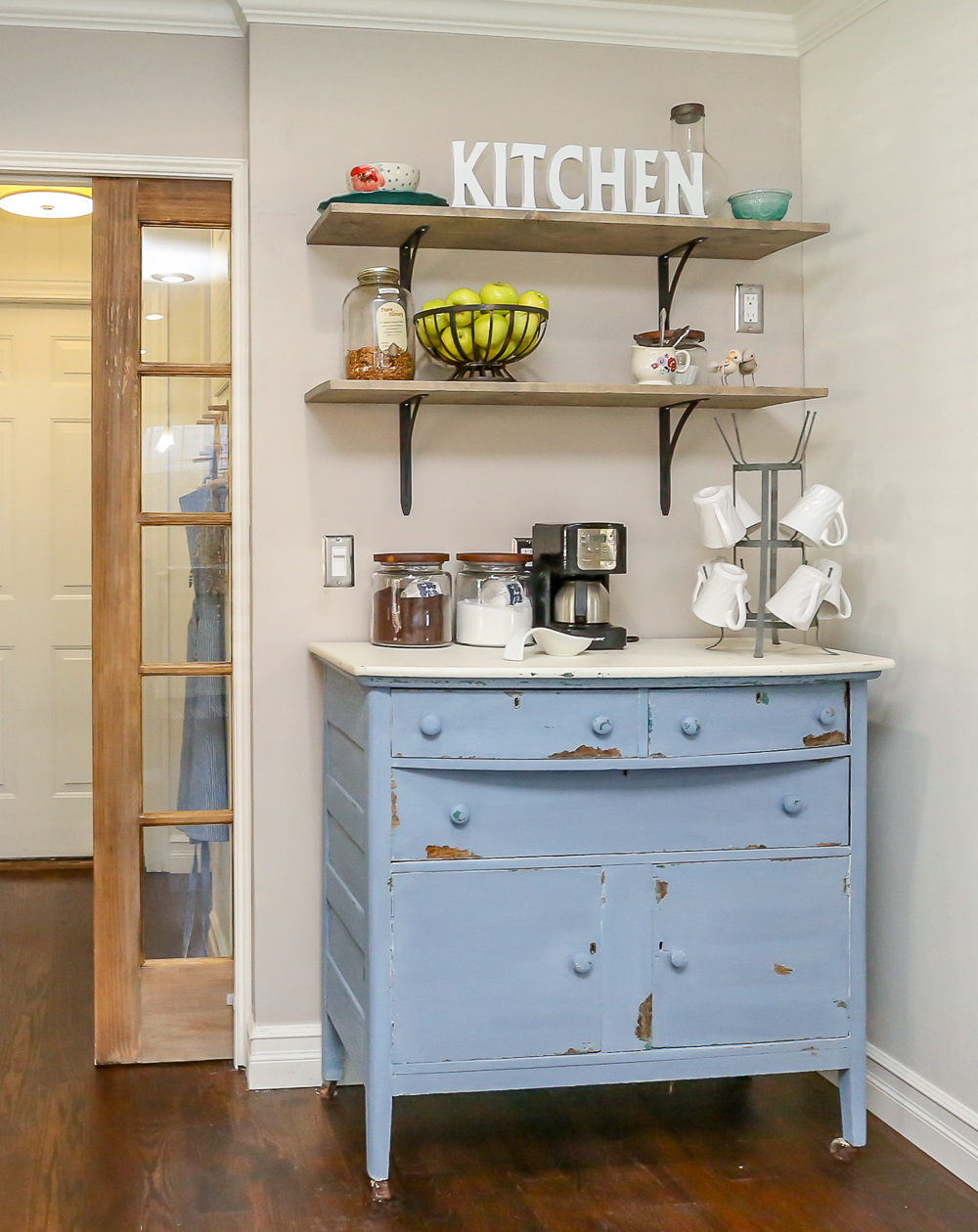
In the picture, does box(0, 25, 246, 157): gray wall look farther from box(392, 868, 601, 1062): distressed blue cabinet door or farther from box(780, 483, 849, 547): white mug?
box(392, 868, 601, 1062): distressed blue cabinet door

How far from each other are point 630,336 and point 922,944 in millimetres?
1464

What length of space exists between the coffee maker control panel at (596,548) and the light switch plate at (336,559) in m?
0.54

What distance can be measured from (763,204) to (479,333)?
0.69 m

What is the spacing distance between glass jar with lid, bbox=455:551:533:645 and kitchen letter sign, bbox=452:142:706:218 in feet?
2.38

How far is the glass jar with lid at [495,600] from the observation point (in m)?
2.43

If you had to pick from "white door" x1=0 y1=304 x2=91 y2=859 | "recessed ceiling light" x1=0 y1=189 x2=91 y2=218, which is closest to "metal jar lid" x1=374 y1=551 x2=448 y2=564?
"recessed ceiling light" x1=0 y1=189 x2=91 y2=218

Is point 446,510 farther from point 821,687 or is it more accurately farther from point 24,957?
point 24,957

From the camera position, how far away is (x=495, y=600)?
2.44 meters

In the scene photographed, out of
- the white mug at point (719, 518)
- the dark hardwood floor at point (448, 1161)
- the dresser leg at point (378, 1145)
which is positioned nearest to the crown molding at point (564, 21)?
the white mug at point (719, 518)

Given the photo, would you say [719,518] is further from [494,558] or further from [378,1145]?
[378,1145]

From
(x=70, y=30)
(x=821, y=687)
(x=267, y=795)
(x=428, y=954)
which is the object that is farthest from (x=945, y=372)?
(x=70, y=30)

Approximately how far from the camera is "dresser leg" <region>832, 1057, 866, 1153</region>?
2.25 meters

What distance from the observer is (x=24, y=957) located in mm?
3451

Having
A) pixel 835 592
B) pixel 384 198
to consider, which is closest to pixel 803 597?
pixel 835 592
